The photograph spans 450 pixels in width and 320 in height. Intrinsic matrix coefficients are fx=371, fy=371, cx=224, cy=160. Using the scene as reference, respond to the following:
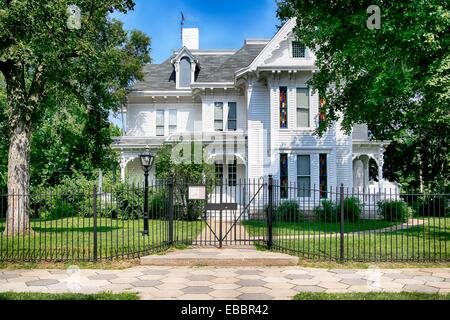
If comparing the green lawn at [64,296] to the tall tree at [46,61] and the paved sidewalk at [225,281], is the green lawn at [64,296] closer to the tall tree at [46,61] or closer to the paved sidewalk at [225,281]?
the paved sidewalk at [225,281]

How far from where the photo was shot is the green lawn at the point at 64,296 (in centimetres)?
588

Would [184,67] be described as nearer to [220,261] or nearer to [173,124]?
[173,124]

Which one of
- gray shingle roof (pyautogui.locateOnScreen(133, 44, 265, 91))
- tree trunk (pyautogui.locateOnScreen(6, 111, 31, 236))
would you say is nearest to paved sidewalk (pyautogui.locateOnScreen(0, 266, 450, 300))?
tree trunk (pyautogui.locateOnScreen(6, 111, 31, 236))

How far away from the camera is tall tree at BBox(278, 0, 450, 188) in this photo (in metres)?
11.2

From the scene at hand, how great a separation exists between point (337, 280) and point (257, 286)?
5.54 feet

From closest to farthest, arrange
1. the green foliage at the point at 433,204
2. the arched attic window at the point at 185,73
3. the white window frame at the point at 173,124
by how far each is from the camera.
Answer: the green foliage at the point at 433,204 → the white window frame at the point at 173,124 → the arched attic window at the point at 185,73

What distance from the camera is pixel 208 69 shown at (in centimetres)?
2588

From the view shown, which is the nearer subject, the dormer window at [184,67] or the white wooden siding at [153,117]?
the white wooden siding at [153,117]

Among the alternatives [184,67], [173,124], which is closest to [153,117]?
[173,124]

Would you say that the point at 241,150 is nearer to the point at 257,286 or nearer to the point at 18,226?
the point at 18,226

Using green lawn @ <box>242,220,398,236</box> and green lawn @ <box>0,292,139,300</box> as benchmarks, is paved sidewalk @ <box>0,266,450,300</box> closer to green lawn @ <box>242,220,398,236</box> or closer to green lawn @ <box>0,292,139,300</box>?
green lawn @ <box>0,292,139,300</box>

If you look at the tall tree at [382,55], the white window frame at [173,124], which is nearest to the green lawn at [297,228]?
the tall tree at [382,55]

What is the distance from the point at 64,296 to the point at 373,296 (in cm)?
496

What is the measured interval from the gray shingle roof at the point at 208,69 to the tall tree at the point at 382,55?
20.6 feet
